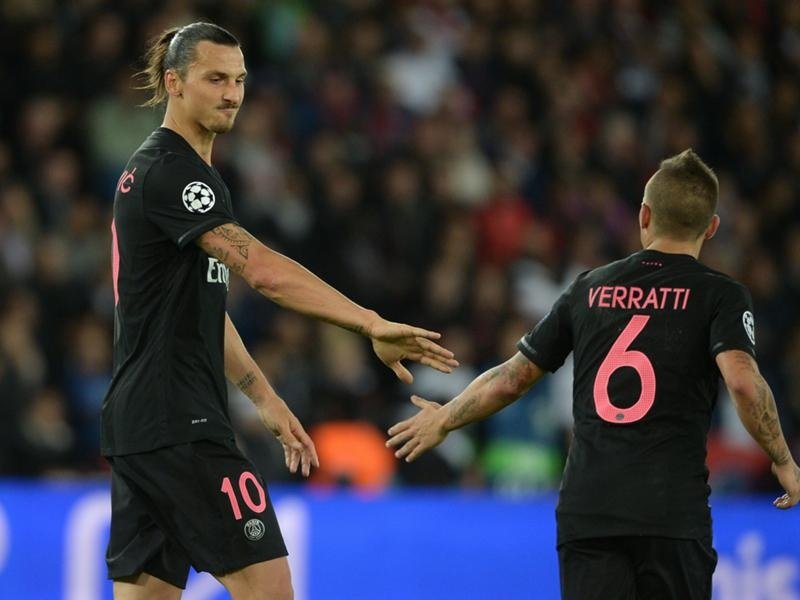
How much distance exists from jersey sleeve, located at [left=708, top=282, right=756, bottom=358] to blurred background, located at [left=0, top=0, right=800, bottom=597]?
5009 millimetres

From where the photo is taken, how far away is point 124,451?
4816 mm

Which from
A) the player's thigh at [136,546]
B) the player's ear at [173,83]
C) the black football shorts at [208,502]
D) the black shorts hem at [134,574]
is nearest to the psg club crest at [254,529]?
the black football shorts at [208,502]

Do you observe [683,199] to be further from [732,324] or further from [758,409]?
[758,409]

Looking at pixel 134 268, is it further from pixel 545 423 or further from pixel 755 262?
pixel 755 262

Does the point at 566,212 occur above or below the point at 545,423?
above

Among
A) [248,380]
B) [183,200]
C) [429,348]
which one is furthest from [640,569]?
[183,200]

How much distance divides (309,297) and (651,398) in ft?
3.47

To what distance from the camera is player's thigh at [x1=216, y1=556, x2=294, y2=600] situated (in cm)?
475

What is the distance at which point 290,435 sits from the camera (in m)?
5.18

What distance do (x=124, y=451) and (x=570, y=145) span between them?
797 cm

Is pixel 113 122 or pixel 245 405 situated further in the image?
pixel 113 122

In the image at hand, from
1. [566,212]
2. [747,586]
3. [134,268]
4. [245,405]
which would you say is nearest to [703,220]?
[134,268]

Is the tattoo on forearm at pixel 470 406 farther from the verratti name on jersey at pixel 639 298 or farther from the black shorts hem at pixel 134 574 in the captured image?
the black shorts hem at pixel 134 574

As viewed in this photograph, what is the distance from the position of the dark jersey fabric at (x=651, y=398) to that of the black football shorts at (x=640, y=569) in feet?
0.15
